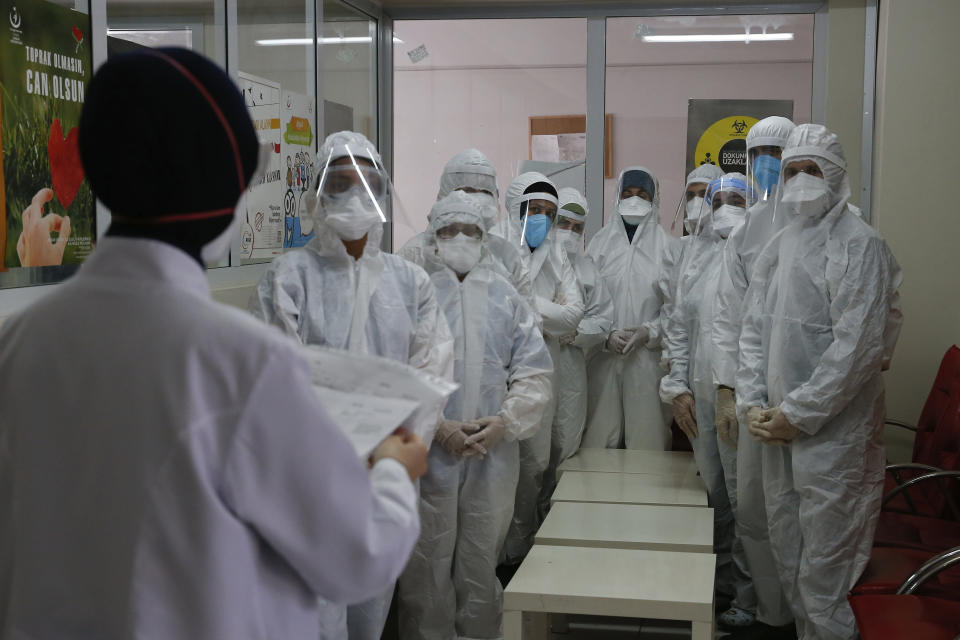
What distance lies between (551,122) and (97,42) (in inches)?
124

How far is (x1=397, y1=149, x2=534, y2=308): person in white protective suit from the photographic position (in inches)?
130

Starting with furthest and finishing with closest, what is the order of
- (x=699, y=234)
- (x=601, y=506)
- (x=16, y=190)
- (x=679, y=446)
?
(x=679, y=446)
(x=699, y=234)
(x=601, y=506)
(x=16, y=190)

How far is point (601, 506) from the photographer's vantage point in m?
3.11

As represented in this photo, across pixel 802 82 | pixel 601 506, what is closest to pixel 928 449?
pixel 601 506

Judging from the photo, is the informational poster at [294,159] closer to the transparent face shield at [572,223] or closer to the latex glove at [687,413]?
the transparent face shield at [572,223]

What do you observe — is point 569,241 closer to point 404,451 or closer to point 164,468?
point 404,451

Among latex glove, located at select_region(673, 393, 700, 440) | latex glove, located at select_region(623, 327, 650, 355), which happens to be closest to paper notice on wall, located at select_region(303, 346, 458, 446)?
latex glove, located at select_region(673, 393, 700, 440)

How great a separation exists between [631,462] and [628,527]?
1080 mm

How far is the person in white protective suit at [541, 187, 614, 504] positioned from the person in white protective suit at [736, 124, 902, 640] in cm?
129

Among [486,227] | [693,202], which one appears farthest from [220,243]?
[693,202]

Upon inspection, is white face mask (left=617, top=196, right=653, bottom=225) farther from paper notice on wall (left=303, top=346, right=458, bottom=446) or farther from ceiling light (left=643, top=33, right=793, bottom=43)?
paper notice on wall (left=303, top=346, right=458, bottom=446)

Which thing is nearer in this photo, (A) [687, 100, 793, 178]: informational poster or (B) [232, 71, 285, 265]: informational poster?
(B) [232, 71, 285, 265]: informational poster

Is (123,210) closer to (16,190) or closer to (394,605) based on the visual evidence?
(16,190)

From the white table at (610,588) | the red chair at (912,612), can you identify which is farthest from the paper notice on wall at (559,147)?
the red chair at (912,612)
